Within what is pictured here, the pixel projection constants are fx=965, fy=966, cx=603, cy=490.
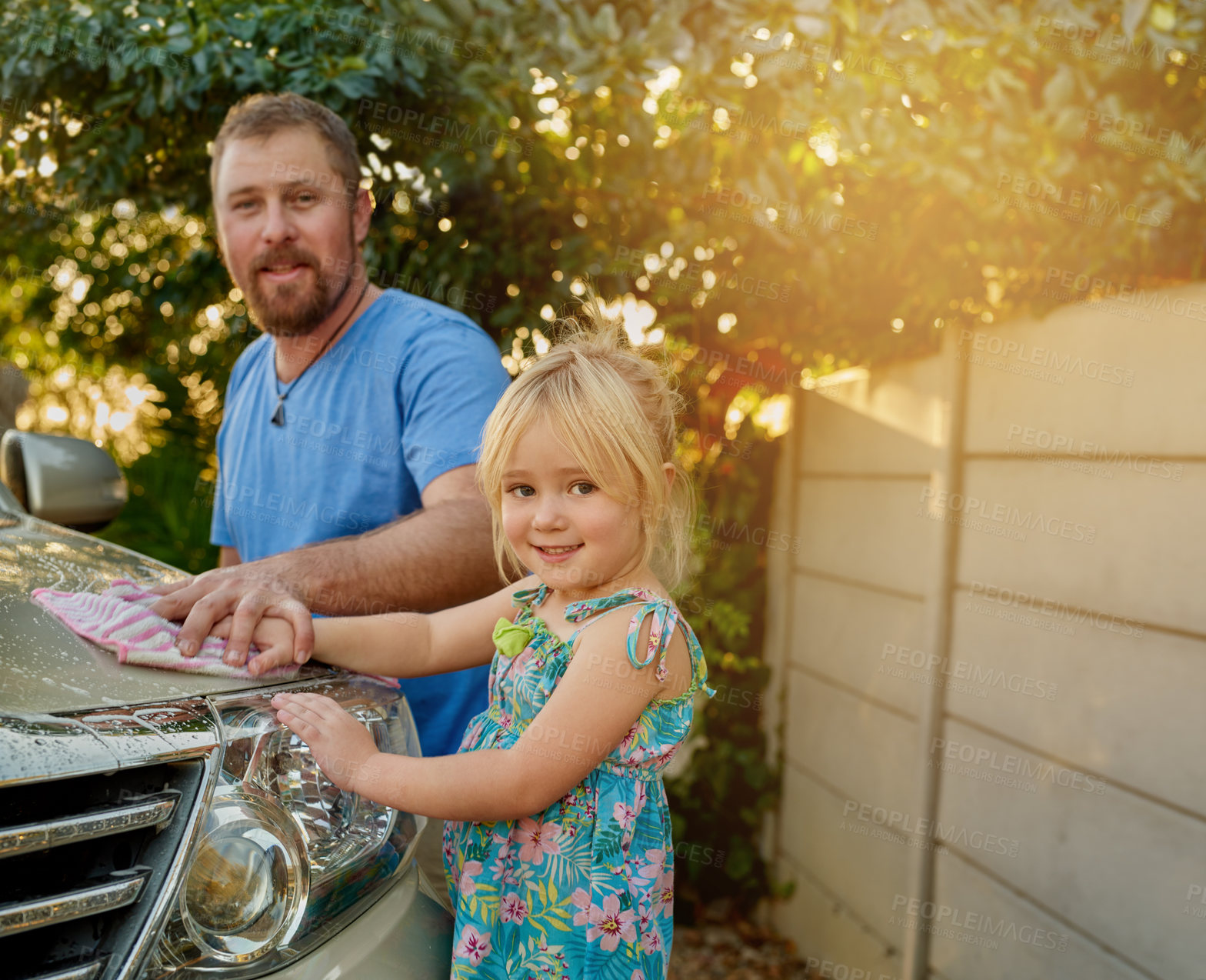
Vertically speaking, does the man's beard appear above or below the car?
above

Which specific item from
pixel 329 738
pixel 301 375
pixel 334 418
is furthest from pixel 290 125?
pixel 329 738

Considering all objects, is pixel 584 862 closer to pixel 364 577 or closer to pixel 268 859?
pixel 268 859

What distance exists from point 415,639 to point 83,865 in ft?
2.26

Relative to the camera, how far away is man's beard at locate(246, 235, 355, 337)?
249cm

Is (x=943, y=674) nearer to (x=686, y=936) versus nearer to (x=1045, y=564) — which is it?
(x=1045, y=564)

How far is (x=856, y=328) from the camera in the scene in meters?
3.34

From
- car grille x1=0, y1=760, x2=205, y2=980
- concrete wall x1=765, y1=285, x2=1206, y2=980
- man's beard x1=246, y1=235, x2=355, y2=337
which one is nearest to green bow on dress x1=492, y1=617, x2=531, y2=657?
car grille x1=0, y1=760, x2=205, y2=980

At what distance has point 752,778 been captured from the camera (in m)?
4.05

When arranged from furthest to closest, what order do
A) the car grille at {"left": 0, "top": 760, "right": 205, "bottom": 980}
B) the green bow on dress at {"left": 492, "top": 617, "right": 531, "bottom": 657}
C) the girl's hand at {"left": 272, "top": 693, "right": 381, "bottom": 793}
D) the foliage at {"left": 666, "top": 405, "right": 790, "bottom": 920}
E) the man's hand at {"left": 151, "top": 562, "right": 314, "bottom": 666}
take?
1. the foliage at {"left": 666, "top": 405, "right": 790, "bottom": 920}
2. the green bow on dress at {"left": 492, "top": 617, "right": 531, "bottom": 657}
3. the man's hand at {"left": 151, "top": 562, "right": 314, "bottom": 666}
4. the girl's hand at {"left": 272, "top": 693, "right": 381, "bottom": 793}
5. the car grille at {"left": 0, "top": 760, "right": 205, "bottom": 980}

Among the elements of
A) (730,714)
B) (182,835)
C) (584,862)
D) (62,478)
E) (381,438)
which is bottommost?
(730,714)

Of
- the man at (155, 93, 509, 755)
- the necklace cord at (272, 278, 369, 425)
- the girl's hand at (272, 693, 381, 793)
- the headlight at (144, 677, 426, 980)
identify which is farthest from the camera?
the necklace cord at (272, 278, 369, 425)

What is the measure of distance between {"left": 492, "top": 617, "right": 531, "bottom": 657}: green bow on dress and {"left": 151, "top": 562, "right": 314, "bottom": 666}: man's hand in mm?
296

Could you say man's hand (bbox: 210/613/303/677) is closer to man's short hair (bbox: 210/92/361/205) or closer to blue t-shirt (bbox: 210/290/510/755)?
blue t-shirt (bbox: 210/290/510/755)

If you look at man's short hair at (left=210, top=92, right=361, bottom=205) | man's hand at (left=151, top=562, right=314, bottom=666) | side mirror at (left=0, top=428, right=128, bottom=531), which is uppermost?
man's short hair at (left=210, top=92, right=361, bottom=205)
